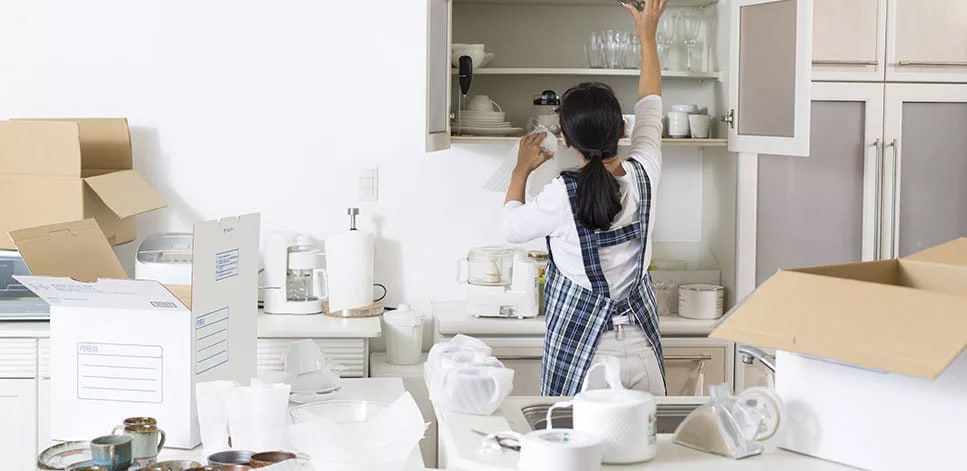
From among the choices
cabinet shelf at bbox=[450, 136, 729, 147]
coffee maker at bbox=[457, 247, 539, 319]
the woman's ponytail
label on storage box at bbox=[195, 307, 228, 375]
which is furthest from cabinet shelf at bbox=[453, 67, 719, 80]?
label on storage box at bbox=[195, 307, 228, 375]

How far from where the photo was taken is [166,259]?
3438 millimetres

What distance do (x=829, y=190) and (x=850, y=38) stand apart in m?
0.52

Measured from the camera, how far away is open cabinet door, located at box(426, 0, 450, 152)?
10.3ft

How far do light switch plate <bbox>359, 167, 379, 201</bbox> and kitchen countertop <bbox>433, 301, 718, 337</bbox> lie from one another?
57cm

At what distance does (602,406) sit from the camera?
1676 mm

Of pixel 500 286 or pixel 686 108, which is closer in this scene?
pixel 500 286

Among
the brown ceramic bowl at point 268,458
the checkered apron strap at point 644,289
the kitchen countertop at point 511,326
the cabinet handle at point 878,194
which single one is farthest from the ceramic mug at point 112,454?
the cabinet handle at point 878,194

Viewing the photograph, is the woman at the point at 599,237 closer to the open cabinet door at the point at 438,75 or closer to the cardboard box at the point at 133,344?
the open cabinet door at the point at 438,75

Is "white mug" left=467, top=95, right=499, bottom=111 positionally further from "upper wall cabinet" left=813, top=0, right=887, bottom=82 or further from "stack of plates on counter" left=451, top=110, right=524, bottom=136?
"upper wall cabinet" left=813, top=0, right=887, bottom=82

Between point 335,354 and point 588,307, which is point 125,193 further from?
point 588,307

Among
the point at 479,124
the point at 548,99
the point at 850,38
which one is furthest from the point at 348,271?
the point at 850,38

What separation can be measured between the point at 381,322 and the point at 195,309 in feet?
5.74

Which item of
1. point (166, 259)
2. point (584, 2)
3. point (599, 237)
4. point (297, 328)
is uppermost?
point (584, 2)

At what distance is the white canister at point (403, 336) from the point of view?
3.59 meters
